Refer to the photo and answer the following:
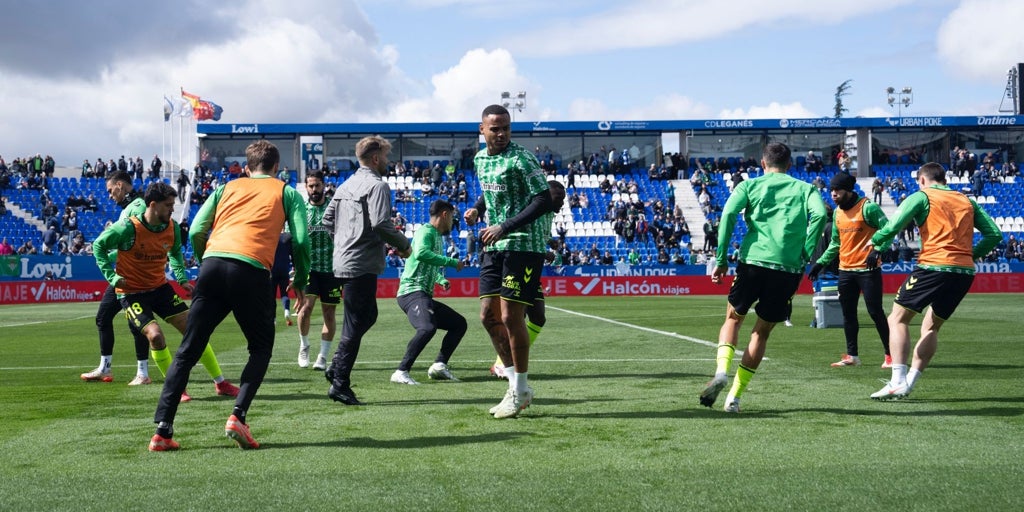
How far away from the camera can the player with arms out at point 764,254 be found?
7.03m

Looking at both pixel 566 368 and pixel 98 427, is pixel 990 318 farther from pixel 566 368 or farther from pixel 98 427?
pixel 98 427

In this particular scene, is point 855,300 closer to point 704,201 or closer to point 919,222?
point 919,222

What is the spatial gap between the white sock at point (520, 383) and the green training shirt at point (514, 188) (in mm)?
893

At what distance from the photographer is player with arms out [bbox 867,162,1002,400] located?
25.2 ft

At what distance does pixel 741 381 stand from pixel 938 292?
1947mm

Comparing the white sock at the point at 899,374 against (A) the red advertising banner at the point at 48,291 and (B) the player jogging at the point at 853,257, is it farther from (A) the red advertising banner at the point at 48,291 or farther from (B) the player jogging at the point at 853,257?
(A) the red advertising banner at the point at 48,291

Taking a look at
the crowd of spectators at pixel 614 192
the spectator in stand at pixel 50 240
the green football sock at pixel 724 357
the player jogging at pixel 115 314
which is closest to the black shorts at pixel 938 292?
the green football sock at pixel 724 357

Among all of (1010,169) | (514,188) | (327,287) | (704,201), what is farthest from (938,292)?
(1010,169)

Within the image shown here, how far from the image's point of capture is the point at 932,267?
7.76 meters

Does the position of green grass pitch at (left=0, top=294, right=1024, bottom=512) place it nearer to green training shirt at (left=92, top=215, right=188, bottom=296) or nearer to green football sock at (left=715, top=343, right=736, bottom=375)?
green football sock at (left=715, top=343, right=736, bottom=375)

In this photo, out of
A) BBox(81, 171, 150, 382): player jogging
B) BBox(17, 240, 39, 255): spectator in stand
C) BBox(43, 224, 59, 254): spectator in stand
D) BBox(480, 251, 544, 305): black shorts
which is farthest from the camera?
BBox(43, 224, 59, 254): spectator in stand

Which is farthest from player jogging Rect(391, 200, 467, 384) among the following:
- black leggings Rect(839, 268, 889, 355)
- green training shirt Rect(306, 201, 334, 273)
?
black leggings Rect(839, 268, 889, 355)

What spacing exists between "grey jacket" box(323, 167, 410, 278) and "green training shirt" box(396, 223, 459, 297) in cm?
133

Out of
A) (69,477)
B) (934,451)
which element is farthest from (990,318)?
(69,477)
